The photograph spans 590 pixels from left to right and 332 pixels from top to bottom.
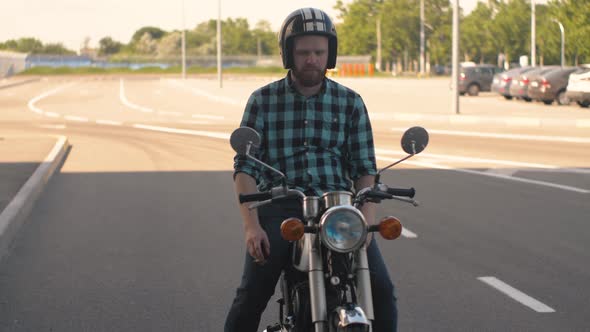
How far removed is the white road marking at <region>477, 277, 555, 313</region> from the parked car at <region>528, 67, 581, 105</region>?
32.3 m

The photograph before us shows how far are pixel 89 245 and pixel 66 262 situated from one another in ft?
2.86

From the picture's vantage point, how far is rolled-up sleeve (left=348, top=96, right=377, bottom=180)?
4.39 metres

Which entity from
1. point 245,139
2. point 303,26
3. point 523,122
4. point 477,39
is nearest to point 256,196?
point 245,139

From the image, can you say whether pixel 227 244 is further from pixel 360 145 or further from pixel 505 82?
pixel 505 82

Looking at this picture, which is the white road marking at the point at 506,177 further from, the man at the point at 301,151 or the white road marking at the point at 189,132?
the man at the point at 301,151

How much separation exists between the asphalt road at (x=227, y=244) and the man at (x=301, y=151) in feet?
6.89

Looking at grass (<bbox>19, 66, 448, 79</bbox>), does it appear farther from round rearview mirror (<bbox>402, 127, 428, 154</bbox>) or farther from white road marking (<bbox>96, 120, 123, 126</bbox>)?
round rearview mirror (<bbox>402, 127, 428, 154</bbox>)

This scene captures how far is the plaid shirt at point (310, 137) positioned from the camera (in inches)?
167

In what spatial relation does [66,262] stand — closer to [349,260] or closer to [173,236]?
[173,236]

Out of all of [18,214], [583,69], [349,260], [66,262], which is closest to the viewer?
[349,260]

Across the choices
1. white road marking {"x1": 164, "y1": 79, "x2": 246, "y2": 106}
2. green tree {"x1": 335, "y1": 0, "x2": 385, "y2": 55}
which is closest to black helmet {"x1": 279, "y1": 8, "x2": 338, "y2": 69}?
white road marking {"x1": 164, "y1": 79, "x2": 246, "y2": 106}

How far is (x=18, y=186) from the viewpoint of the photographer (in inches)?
530

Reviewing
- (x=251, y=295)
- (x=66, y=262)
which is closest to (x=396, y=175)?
(x=66, y=262)

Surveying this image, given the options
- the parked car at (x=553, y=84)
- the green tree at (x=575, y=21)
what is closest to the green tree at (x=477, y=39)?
the green tree at (x=575, y=21)
